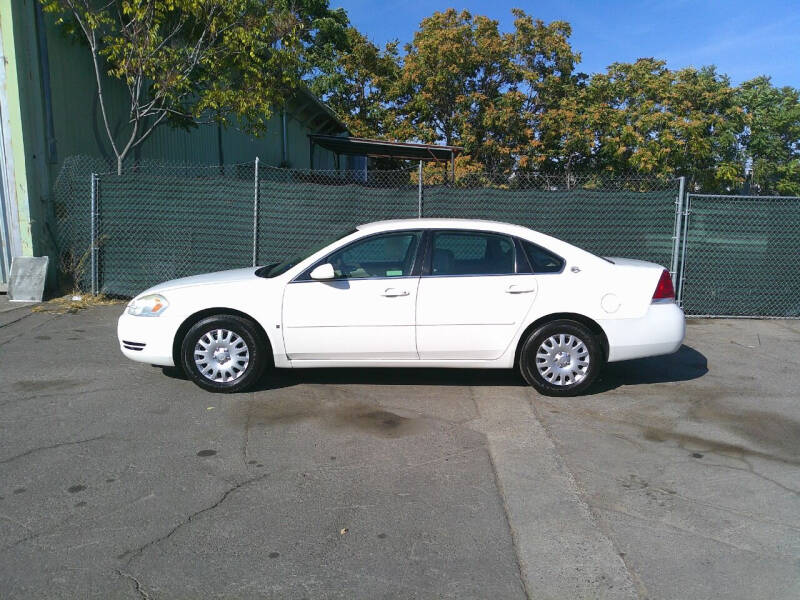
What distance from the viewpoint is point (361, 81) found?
29047mm

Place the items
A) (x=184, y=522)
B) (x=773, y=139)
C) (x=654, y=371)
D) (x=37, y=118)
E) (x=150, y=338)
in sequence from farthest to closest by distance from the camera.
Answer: (x=773, y=139) → (x=37, y=118) → (x=654, y=371) → (x=150, y=338) → (x=184, y=522)

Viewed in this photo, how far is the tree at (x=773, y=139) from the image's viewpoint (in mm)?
28250

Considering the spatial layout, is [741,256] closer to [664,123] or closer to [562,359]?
[562,359]

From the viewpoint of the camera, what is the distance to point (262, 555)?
126 inches

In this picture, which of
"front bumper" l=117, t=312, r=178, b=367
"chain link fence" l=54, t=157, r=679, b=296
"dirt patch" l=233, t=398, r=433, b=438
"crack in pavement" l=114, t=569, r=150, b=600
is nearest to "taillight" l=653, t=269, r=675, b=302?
"dirt patch" l=233, t=398, r=433, b=438

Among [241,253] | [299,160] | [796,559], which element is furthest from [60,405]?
[299,160]

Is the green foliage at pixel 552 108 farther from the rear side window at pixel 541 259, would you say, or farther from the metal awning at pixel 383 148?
the rear side window at pixel 541 259

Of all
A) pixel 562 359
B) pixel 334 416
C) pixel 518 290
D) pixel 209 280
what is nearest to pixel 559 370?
pixel 562 359

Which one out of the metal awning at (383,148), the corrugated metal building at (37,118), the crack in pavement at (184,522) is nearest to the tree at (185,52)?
the corrugated metal building at (37,118)

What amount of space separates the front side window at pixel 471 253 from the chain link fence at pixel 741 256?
14.6 feet

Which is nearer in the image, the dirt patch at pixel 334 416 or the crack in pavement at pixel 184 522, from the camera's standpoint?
the crack in pavement at pixel 184 522

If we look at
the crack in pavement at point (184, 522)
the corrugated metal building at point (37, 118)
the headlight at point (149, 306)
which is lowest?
the crack in pavement at point (184, 522)

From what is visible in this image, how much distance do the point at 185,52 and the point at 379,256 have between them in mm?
6742

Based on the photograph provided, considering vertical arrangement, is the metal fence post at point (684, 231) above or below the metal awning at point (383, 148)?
below
